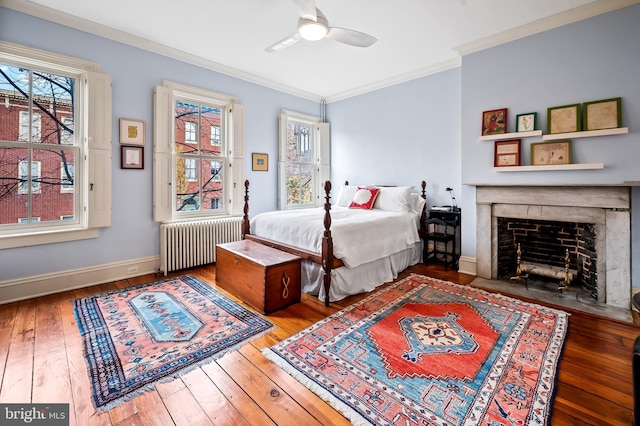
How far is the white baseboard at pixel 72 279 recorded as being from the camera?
279 centimetres

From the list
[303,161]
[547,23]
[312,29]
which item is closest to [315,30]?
[312,29]

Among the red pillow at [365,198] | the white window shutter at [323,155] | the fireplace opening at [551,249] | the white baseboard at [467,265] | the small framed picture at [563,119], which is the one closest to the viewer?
the small framed picture at [563,119]

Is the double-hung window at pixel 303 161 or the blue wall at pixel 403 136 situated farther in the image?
the double-hung window at pixel 303 161

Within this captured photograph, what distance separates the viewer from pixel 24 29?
2770 millimetres

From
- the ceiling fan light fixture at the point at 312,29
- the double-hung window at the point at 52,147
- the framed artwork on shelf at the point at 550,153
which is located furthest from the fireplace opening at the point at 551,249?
the double-hung window at the point at 52,147

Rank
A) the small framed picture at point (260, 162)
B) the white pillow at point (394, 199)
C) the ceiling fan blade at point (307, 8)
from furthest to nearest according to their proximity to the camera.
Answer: the small framed picture at point (260, 162) → the white pillow at point (394, 199) → the ceiling fan blade at point (307, 8)

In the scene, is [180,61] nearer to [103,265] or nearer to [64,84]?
[64,84]

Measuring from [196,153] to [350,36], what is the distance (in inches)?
101

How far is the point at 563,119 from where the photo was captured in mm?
2957

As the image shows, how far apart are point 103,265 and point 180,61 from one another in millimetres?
2708

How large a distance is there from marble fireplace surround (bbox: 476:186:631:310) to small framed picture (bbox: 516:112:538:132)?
0.64 m

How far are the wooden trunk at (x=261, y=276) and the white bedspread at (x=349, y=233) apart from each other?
0.89 feet

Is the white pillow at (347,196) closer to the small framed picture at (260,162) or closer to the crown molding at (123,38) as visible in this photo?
the small framed picture at (260,162)

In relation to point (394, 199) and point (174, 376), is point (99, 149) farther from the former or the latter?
point (394, 199)
